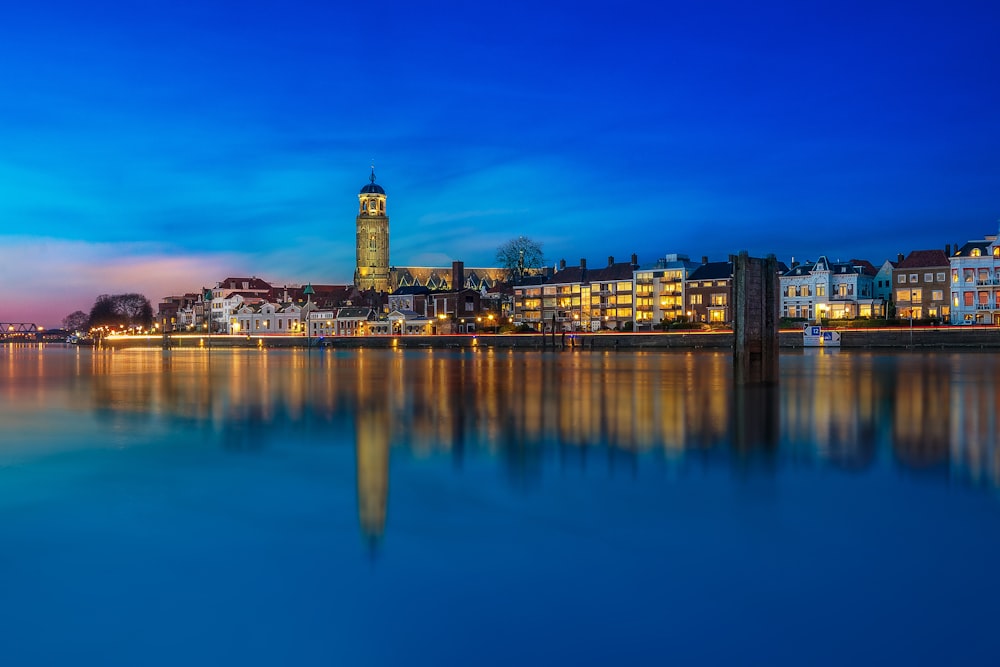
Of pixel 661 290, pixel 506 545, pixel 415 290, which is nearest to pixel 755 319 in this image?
pixel 506 545

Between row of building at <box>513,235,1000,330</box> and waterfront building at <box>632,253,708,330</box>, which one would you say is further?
waterfront building at <box>632,253,708,330</box>

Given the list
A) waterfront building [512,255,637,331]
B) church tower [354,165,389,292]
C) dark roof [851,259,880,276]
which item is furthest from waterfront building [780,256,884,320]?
church tower [354,165,389,292]

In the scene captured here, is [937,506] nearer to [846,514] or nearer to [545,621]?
[846,514]

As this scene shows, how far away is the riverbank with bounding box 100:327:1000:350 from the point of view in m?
74.9

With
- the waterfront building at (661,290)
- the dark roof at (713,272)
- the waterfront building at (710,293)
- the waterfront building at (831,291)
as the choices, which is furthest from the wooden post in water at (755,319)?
the waterfront building at (661,290)

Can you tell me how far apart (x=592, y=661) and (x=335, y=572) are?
272cm

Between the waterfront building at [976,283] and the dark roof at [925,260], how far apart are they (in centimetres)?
387

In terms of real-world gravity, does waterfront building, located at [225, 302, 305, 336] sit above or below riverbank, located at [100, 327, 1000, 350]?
above

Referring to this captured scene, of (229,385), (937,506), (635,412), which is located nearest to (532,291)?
(229,385)

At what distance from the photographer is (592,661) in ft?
17.6

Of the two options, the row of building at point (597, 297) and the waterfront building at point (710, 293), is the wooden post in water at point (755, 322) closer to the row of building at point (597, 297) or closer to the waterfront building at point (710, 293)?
the row of building at point (597, 297)

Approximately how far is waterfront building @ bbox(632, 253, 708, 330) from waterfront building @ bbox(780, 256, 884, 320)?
44.5 ft

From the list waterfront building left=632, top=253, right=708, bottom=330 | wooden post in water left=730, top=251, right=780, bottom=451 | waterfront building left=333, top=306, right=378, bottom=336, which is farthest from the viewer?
waterfront building left=333, top=306, right=378, bottom=336

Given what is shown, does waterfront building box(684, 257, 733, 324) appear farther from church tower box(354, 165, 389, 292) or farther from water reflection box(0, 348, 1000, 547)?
church tower box(354, 165, 389, 292)
